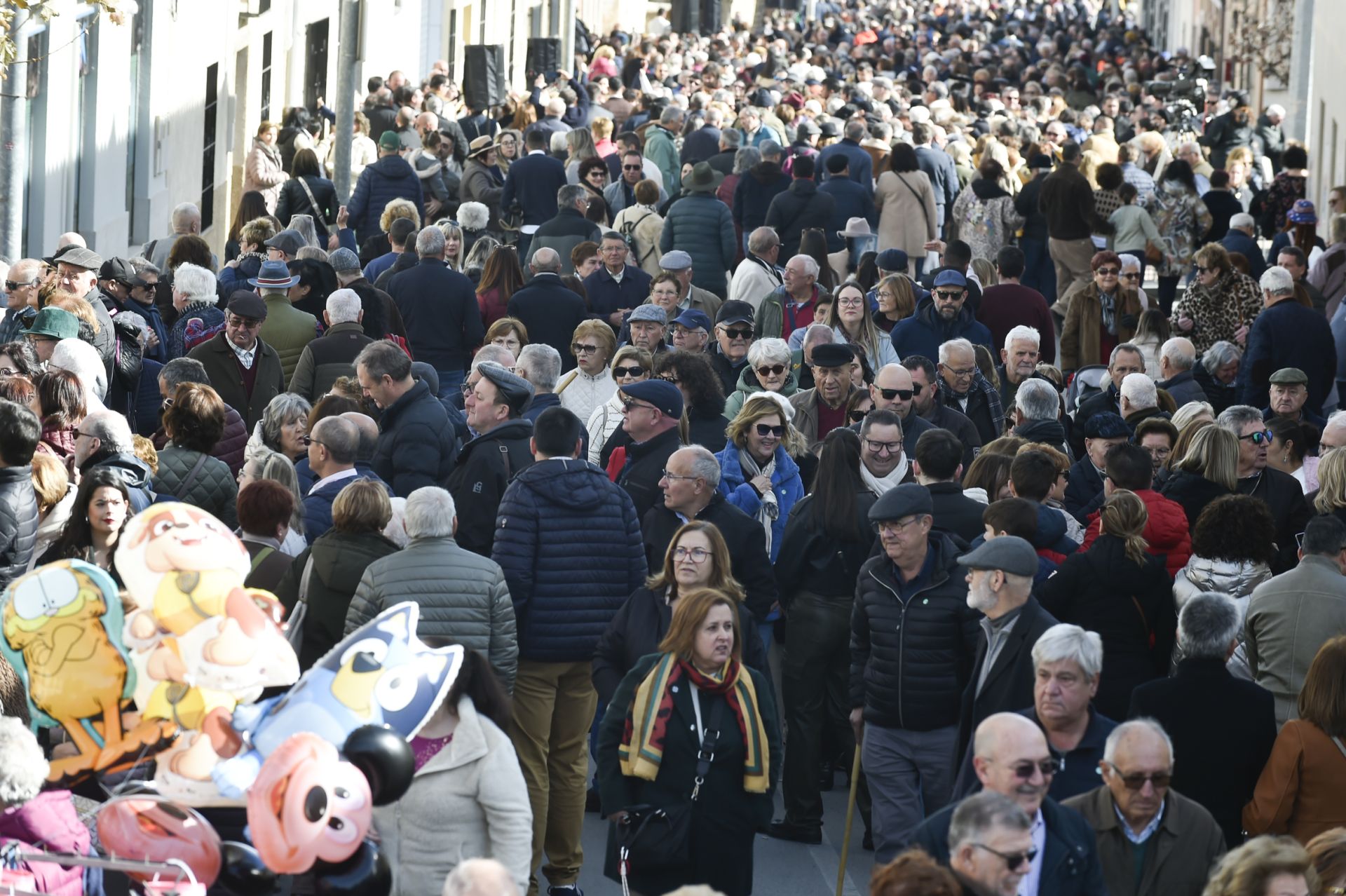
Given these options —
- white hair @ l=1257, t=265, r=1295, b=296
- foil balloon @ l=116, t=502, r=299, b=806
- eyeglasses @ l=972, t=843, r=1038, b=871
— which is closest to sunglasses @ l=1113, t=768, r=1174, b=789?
eyeglasses @ l=972, t=843, r=1038, b=871

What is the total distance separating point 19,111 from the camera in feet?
37.1

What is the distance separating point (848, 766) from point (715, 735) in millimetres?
2822

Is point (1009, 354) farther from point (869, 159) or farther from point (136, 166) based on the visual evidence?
point (136, 166)

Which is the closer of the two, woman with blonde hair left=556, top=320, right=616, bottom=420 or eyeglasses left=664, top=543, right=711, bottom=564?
eyeglasses left=664, top=543, right=711, bottom=564

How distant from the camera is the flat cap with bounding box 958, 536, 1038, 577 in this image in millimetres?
7102

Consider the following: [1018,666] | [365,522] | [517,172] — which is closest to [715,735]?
[1018,666]

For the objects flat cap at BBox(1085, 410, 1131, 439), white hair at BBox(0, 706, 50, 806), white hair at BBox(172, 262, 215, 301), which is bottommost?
white hair at BBox(0, 706, 50, 806)

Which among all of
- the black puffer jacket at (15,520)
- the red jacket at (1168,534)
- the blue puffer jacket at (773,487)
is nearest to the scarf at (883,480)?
the blue puffer jacket at (773,487)

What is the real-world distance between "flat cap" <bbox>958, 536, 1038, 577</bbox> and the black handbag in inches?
42.9

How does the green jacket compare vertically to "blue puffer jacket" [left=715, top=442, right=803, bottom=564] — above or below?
above

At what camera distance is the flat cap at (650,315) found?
11.7 m

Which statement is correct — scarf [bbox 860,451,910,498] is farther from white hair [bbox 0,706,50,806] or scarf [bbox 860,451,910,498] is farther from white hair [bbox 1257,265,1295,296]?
white hair [bbox 1257,265,1295,296]

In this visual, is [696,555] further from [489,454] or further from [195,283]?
[195,283]

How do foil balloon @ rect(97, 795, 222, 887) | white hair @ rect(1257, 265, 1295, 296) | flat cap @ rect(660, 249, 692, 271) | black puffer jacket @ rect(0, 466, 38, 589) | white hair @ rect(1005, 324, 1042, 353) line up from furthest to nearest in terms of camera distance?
white hair @ rect(1257, 265, 1295, 296), flat cap @ rect(660, 249, 692, 271), white hair @ rect(1005, 324, 1042, 353), black puffer jacket @ rect(0, 466, 38, 589), foil balloon @ rect(97, 795, 222, 887)
